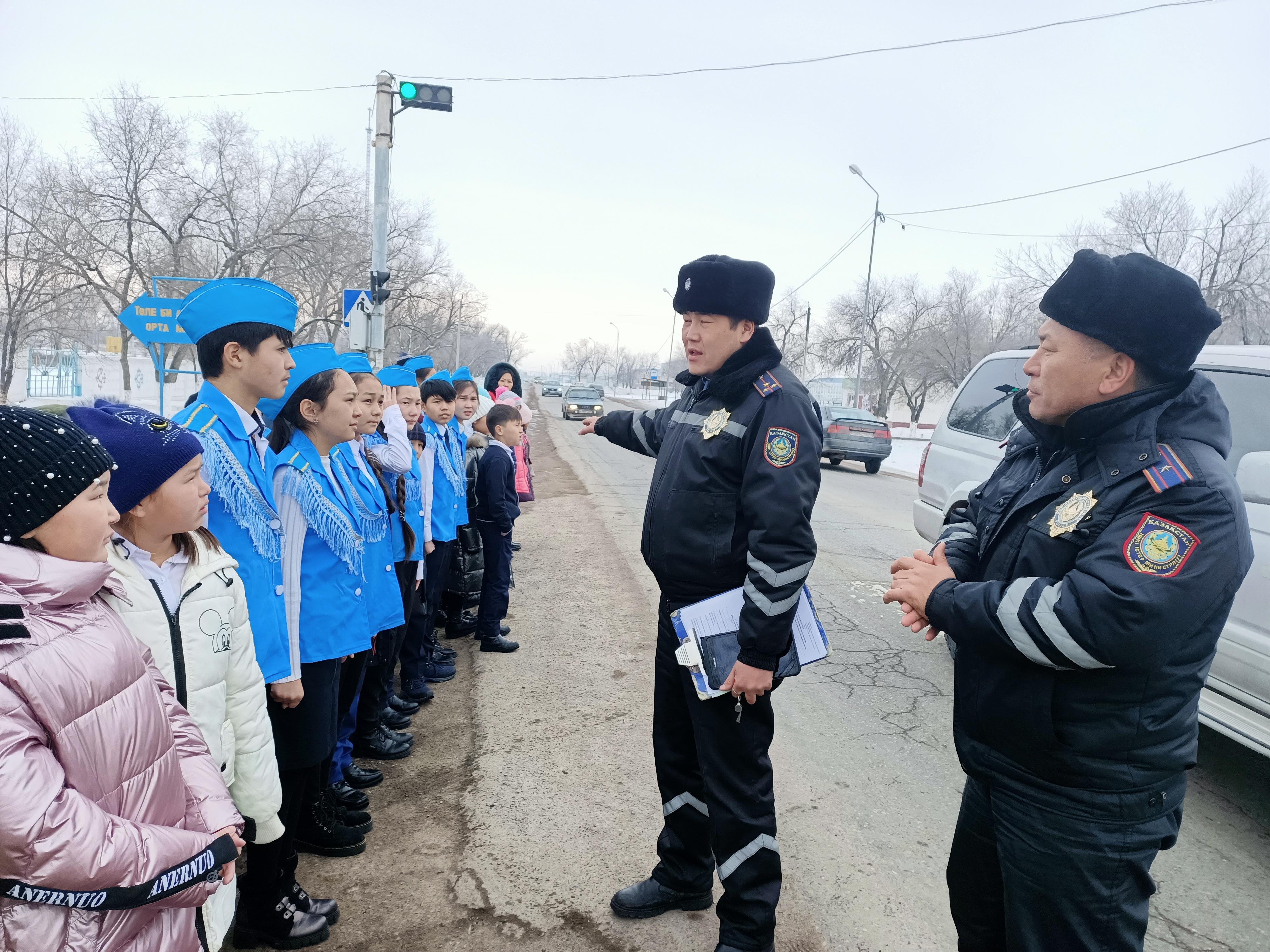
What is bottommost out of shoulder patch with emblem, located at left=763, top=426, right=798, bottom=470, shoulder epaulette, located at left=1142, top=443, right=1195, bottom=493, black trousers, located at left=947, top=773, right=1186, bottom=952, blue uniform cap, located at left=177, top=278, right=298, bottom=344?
black trousers, located at left=947, top=773, right=1186, bottom=952

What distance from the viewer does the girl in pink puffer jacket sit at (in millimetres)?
1226

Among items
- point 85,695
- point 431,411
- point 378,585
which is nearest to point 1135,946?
point 85,695

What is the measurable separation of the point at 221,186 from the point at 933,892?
33.9m

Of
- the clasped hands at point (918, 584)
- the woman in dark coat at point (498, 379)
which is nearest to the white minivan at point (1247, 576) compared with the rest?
the clasped hands at point (918, 584)

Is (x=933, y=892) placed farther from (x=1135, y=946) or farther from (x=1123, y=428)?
(x=1123, y=428)

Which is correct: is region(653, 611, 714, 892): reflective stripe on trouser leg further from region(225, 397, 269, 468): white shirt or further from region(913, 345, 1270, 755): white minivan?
region(225, 397, 269, 468): white shirt

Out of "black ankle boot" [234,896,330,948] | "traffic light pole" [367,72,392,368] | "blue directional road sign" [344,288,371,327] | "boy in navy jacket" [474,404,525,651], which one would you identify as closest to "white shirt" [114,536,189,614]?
"black ankle boot" [234,896,330,948]

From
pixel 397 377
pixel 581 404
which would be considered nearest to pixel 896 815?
pixel 397 377

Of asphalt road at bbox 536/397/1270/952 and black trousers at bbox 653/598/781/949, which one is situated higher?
black trousers at bbox 653/598/781/949

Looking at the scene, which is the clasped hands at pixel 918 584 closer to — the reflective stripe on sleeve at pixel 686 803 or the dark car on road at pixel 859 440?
the reflective stripe on sleeve at pixel 686 803

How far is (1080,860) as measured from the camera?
5.40ft

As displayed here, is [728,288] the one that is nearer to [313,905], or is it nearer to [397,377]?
[313,905]

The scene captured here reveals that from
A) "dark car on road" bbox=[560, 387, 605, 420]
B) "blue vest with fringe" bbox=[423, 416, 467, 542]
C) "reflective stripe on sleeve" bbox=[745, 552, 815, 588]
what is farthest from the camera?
"dark car on road" bbox=[560, 387, 605, 420]

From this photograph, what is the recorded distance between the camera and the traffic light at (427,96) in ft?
35.1
